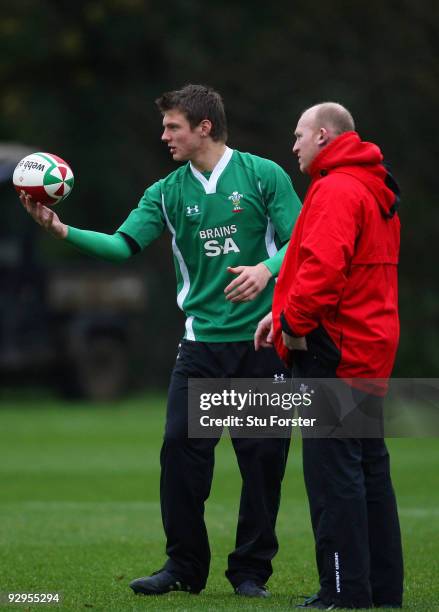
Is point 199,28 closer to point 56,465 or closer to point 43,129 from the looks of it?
point 43,129

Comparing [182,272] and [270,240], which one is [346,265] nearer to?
[270,240]

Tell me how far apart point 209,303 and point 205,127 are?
0.90m

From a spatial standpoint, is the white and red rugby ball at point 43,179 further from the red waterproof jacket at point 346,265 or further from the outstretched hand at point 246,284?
the red waterproof jacket at point 346,265

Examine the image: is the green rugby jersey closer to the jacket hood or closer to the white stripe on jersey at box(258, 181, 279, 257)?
the white stripe on jersey at box(258, 181, 279, 257)

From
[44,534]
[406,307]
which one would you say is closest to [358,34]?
[406,307]

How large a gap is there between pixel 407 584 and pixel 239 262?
190 centimetres

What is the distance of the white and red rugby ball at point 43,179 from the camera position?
24.6ft

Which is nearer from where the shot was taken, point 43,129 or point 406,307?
point 406,307

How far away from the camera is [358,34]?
84.6ft

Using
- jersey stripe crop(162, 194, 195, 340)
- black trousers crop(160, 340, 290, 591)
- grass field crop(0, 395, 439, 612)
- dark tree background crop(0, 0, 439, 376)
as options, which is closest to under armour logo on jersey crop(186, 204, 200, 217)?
jersey stripe crop(162, 194, 195, 340)

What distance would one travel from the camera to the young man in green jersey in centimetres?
757

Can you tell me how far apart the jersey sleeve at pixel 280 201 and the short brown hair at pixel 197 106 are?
317 mm

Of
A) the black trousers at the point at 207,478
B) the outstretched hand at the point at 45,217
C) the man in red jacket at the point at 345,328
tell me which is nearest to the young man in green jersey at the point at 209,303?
the black trousers at the point at 207,478

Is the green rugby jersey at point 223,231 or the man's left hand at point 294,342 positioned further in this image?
the green rugby jersey at point 223,231
